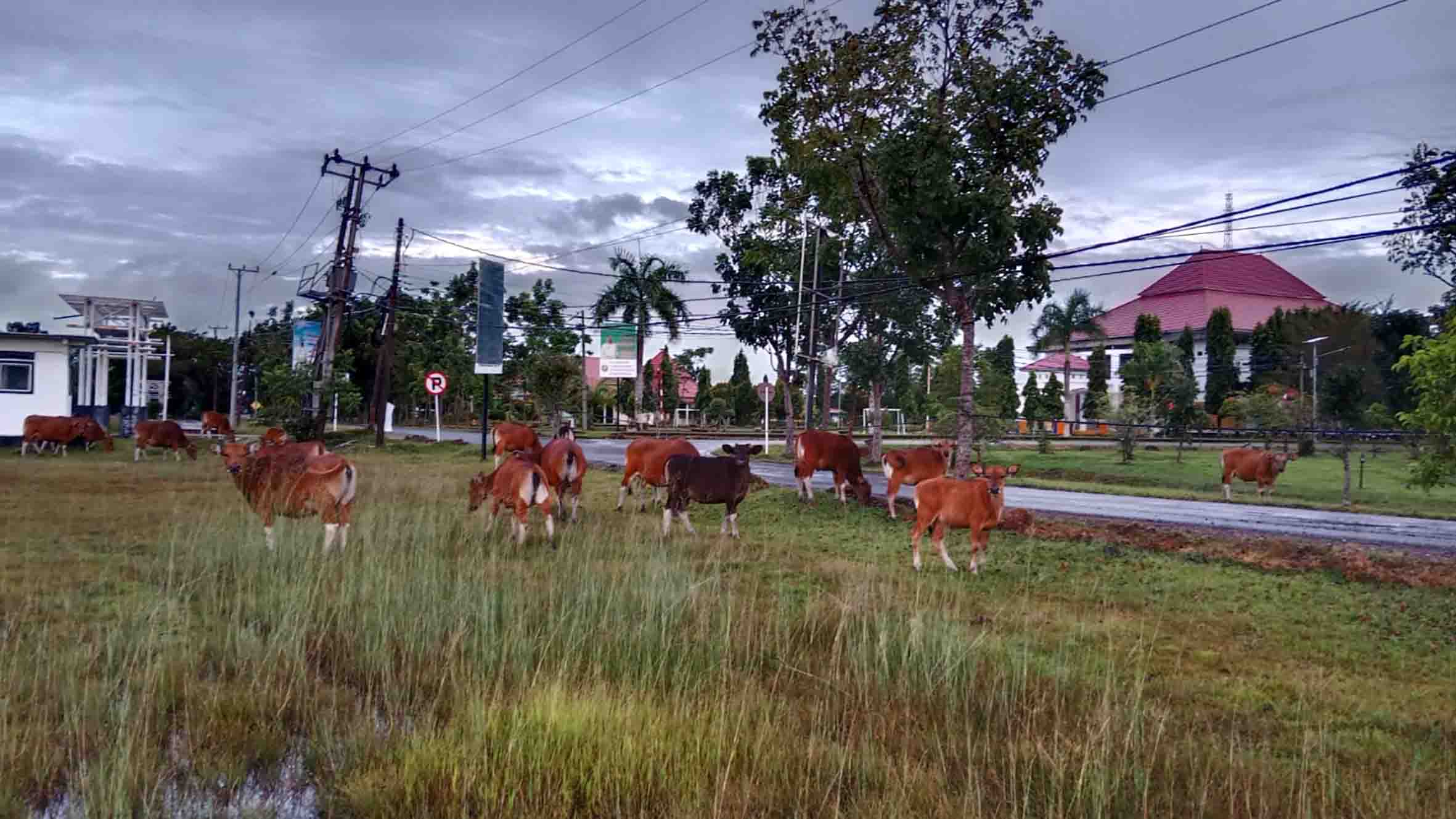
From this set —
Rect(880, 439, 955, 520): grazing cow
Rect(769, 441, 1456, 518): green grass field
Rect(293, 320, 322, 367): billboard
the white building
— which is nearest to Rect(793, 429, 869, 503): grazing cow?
Rect(880, 439, 955, 520): grazing cow

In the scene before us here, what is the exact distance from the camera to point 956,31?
1906cm

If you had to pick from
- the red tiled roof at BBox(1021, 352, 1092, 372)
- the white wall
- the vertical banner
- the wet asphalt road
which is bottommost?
the wet asphalt road

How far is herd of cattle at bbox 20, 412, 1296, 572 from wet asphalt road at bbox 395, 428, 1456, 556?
87 centimetres

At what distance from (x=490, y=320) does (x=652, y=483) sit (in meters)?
18.3

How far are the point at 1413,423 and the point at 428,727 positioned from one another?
10.7m

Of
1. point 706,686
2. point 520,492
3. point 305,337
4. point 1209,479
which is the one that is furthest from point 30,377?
point 1209,479

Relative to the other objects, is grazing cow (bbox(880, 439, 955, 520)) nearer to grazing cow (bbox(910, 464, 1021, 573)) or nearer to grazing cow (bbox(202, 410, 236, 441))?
grazing cow (bbox(910, 464, 1021, 573))

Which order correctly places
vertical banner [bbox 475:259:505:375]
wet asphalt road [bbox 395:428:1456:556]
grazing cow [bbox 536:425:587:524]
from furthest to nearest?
vertical banner [bbox 475:259:505:375] → wet asphalt road [bbox 395:428:1456:556] → grazing cow [bbox 536:425:587:524]

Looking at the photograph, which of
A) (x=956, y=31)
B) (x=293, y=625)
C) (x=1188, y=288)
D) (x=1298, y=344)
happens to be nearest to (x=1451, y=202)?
(x=956, y=31)

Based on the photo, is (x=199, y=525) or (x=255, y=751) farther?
Answer: (x=199, y=525)

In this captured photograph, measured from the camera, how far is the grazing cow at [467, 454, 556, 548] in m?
12.8

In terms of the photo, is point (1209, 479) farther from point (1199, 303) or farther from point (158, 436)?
point (1199, 303)

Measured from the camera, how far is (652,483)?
56.6ft

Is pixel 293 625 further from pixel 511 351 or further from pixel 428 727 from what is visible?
pixel 511 351
